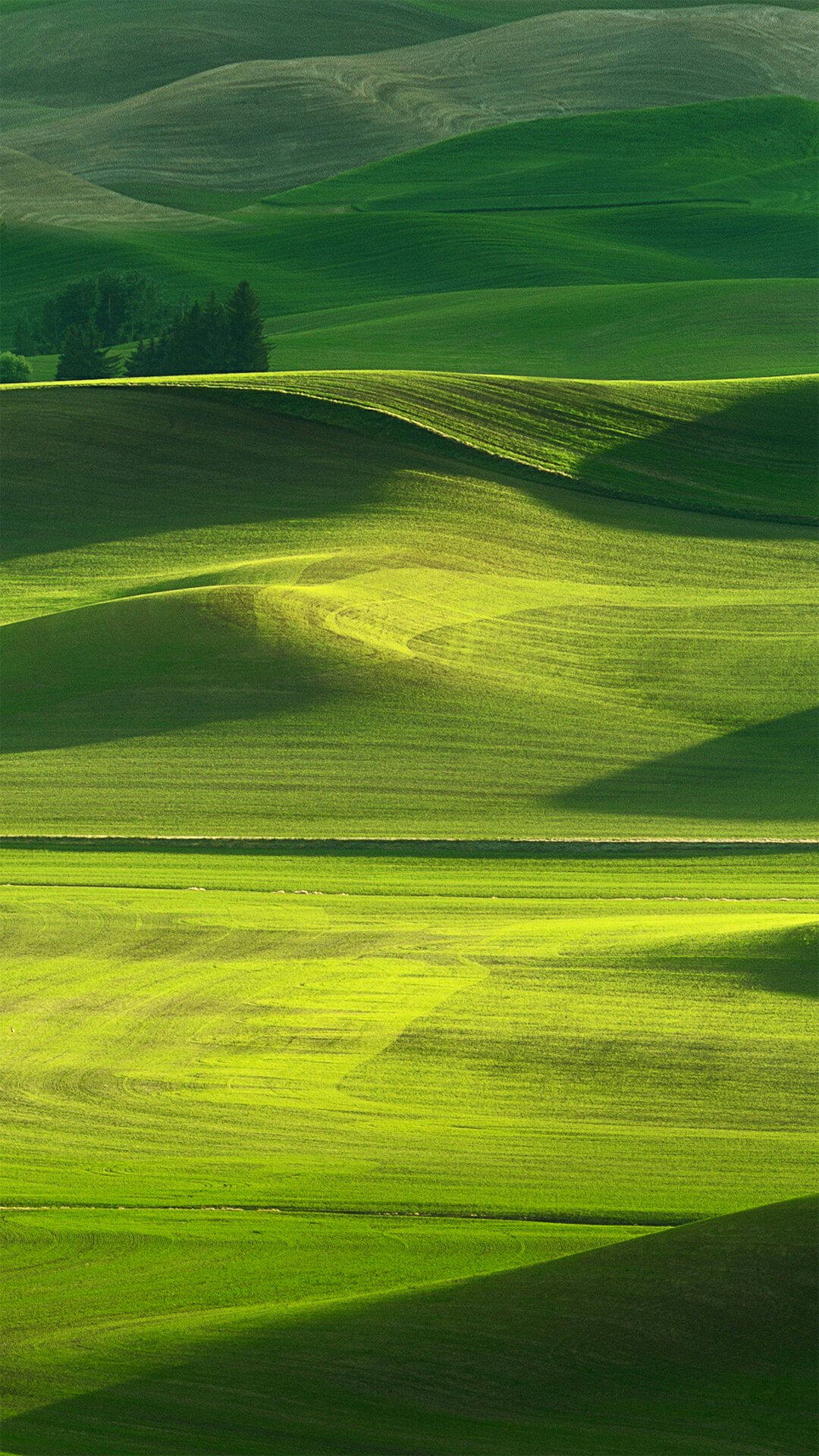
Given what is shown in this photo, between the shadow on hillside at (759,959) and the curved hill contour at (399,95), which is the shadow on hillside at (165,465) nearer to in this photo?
the shadow on hillside at (759,959)

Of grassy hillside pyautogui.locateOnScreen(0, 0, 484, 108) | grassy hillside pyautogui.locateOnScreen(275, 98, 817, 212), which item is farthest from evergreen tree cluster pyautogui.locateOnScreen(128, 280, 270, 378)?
grassy hillside pyautogui.locateOnScreen(0, 0, 484, 108)

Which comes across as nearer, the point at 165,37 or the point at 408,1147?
the point at 408,1147

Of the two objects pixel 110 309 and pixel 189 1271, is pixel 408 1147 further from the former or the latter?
pixel 110 309

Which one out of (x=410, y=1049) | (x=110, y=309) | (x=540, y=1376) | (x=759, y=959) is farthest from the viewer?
(x=110, y=309)

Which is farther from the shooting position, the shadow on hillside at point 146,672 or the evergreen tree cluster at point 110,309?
the evergreen tree cluster at point 110,309

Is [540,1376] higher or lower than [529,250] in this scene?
lower

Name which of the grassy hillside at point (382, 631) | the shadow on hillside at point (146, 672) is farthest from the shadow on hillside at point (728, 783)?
the shadow on hillside at point (146, 672)

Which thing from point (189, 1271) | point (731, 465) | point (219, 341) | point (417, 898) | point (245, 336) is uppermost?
point (245, 336)

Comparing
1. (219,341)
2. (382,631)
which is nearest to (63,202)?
(219,341)
